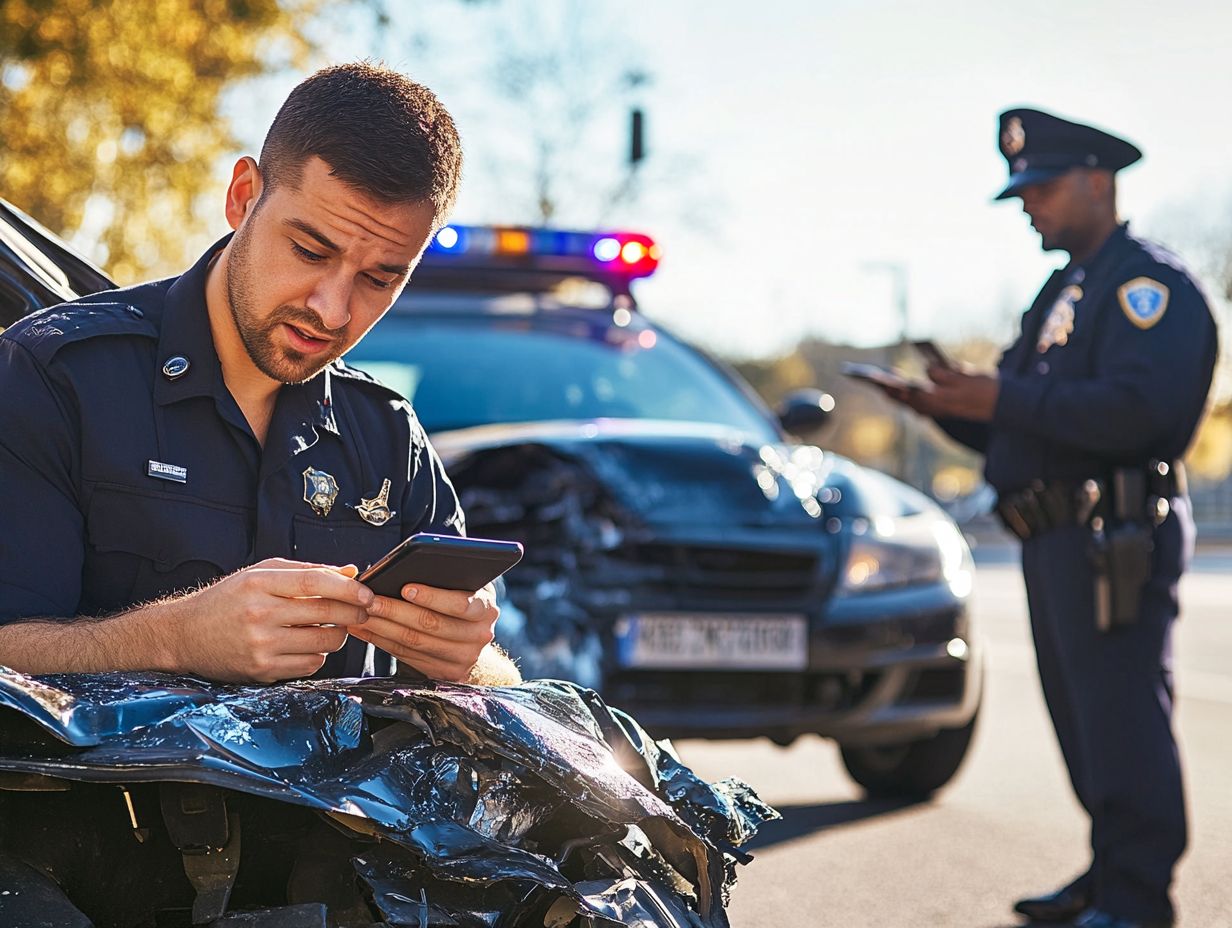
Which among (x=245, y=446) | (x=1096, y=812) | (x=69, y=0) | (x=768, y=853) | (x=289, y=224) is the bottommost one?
(x=768, y=853)

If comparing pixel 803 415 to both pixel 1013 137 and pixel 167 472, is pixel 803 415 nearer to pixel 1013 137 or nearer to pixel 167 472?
pixel 1013 137

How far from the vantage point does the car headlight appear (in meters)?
5.13

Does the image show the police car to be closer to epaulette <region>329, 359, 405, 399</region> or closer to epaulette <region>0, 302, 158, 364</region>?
epaulette <region>329, 359, 405, 399</region>

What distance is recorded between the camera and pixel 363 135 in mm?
2279

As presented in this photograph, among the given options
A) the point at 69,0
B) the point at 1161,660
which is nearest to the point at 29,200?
the point at 69,0

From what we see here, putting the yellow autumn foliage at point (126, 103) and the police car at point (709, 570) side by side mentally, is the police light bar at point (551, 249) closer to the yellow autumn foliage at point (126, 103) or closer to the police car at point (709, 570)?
the police car at point (709, 570)

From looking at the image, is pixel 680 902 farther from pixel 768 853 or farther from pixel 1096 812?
pixel 768 853

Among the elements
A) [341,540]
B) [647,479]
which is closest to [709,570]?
[647,479]

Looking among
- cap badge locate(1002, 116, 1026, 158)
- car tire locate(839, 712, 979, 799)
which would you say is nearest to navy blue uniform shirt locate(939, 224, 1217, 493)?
cap badge locate(1002, 116, 1026, 158)

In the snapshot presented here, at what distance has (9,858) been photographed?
1.59m

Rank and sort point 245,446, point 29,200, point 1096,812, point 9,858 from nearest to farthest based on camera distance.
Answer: point 9,858
point 245,446
point 1096,812
point 29,200

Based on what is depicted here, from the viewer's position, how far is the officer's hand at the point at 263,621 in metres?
1.83

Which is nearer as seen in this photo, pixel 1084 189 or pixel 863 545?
pixel 1084 189

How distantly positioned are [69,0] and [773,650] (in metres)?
11.6
